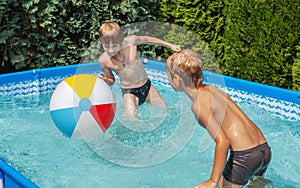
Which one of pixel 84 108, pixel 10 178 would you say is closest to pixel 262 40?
pixel 84 108

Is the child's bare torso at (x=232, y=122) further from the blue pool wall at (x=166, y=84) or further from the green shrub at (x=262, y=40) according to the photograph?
the green shrub at (x=262, y=40)

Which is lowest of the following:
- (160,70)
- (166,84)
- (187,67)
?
(166,84)

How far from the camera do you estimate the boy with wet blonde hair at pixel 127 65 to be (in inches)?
198

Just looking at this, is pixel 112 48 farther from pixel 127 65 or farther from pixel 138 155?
pixel 138 155

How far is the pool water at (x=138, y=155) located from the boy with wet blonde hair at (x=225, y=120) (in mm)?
620

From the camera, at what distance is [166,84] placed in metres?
7.93

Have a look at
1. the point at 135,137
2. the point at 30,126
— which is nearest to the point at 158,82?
the point at 30,126

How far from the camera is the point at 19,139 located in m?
5.74

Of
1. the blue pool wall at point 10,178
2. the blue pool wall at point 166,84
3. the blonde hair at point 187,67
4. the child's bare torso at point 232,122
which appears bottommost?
the blue pool wall at point 166,84

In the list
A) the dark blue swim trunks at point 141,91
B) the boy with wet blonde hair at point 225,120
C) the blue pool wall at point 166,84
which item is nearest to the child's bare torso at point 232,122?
the boy with wet blonde hair at point 225,120

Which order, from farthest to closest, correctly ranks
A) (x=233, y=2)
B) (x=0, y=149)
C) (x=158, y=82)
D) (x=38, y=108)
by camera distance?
(x=158, y=82)
(x=233, y=2)
(x=38, y=108)
(x=0, y=149)

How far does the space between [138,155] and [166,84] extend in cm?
339

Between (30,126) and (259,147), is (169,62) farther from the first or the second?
(30,126)

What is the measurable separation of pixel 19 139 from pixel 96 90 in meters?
1.62
